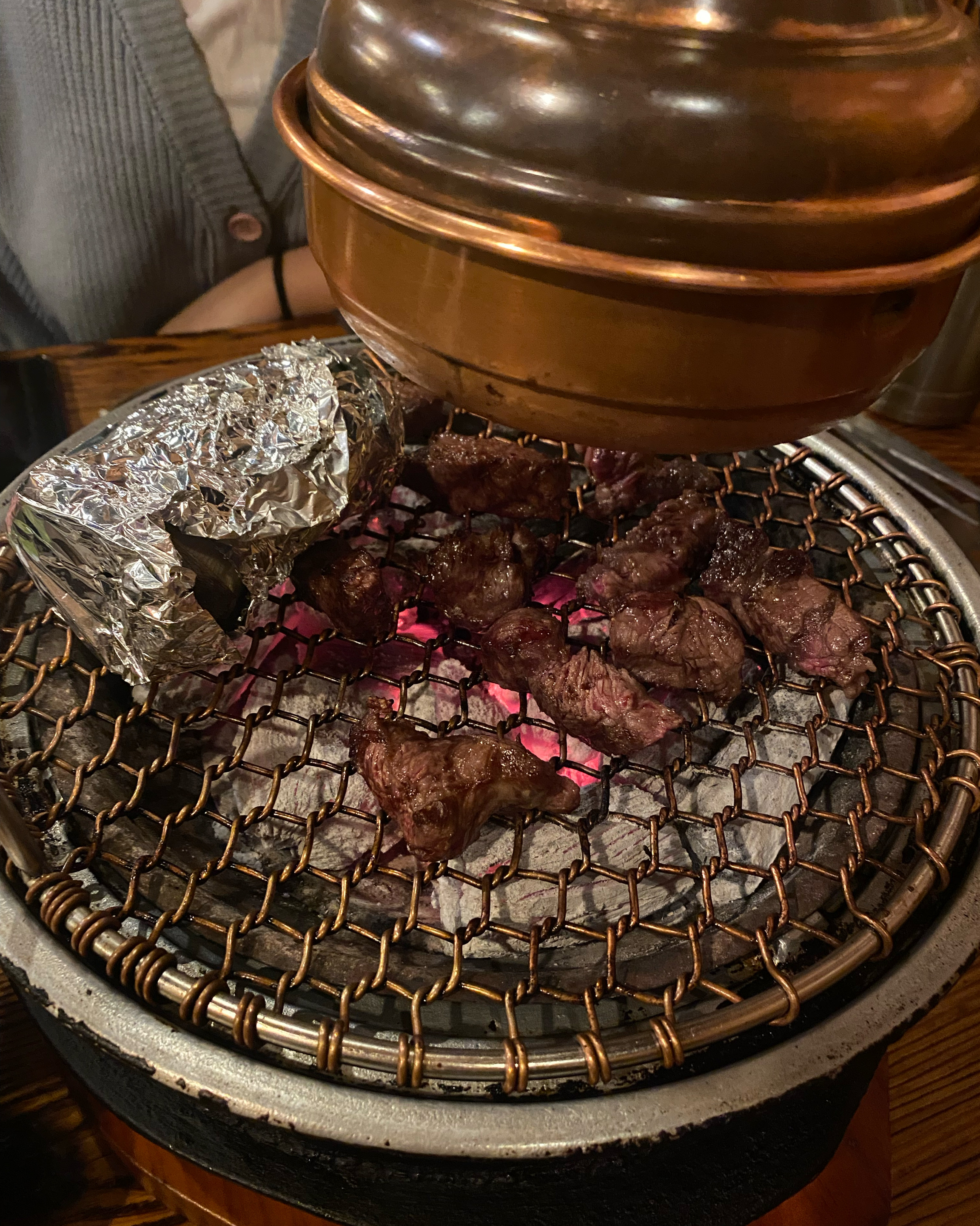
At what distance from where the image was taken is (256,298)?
2889mm

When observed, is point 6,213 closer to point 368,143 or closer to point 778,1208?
point 368,143

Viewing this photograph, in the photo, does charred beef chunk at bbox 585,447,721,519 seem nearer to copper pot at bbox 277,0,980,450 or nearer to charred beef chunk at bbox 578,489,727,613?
charred beef chunk at bbox 578,489,727,613

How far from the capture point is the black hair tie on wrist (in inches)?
112

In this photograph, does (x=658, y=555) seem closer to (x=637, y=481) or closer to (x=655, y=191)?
(x=637, y=481)

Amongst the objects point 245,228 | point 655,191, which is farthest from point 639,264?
point 245,228

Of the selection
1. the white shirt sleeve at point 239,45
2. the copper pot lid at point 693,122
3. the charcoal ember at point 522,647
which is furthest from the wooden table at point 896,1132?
the white shirt sleeve at point 239,45

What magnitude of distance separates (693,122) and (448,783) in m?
0.87

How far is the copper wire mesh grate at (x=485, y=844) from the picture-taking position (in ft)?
3.24

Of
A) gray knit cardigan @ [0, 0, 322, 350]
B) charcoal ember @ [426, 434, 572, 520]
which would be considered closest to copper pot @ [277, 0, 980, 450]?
charcoal ember @ [426, 434, 572, 520]

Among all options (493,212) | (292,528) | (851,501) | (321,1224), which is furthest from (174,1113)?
(851,501)

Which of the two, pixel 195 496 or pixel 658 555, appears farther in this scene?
pixel 658 555

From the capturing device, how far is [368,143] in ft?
2.53

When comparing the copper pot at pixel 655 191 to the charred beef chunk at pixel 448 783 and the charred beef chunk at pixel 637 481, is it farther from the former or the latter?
the charred beef chunk at pixel 637 481

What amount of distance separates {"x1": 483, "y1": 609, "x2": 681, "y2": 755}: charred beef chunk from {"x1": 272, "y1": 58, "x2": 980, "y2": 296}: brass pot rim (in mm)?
771
